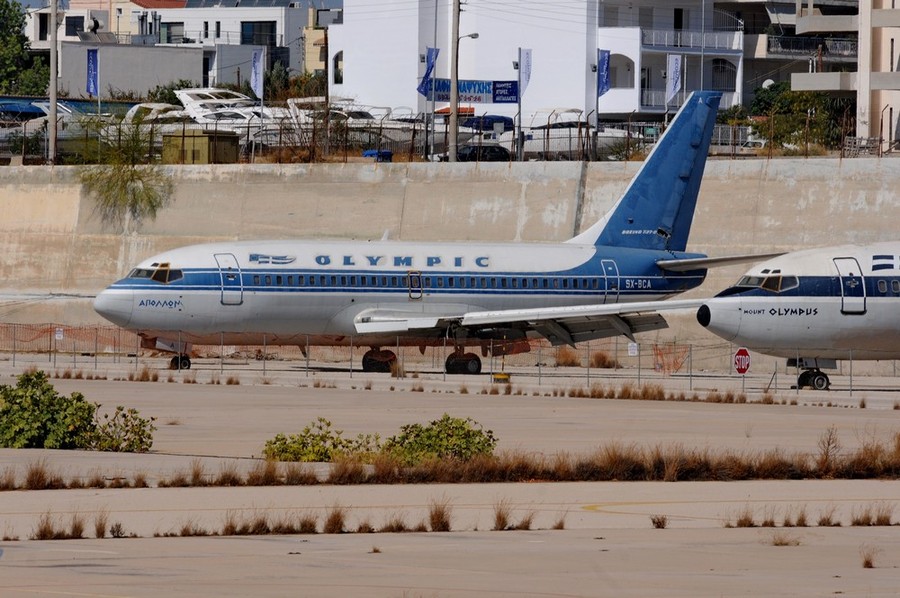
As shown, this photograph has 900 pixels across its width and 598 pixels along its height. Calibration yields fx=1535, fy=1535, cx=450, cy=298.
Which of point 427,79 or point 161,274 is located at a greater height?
point 427,79

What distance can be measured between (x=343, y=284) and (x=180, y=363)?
17.7 ft

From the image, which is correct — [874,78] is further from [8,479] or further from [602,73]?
[8,479]

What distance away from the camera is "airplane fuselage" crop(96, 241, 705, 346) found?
44.5m

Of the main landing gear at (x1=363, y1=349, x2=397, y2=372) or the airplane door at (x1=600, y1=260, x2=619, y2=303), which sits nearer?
the main landing gear at (x1=363, y1=349, x2=397, y2=372)

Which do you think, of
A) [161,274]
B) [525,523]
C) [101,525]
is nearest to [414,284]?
[161,274]

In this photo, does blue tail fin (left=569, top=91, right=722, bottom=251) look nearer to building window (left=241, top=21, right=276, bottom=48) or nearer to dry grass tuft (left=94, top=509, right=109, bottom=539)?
dry grass tuft (left=94, top=509, right=109, bottom=539)

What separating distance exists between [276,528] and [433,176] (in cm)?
4199

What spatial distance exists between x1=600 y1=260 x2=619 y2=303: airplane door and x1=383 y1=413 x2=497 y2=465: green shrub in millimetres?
25016

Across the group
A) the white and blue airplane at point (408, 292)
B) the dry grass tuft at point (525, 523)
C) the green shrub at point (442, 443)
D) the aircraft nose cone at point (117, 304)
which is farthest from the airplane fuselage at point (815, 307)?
the dry grass tuft at point (525, 523)

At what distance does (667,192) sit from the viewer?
49.8 metres

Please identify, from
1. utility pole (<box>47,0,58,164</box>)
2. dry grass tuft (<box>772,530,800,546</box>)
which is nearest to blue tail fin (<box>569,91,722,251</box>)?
utility pole (<box>47,0,58,164</box>)

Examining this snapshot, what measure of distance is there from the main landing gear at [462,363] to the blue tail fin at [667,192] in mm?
5880

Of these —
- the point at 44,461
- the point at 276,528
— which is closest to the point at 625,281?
the point at 44,461

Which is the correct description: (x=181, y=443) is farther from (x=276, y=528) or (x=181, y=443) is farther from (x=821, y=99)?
(x=821, y=99)
